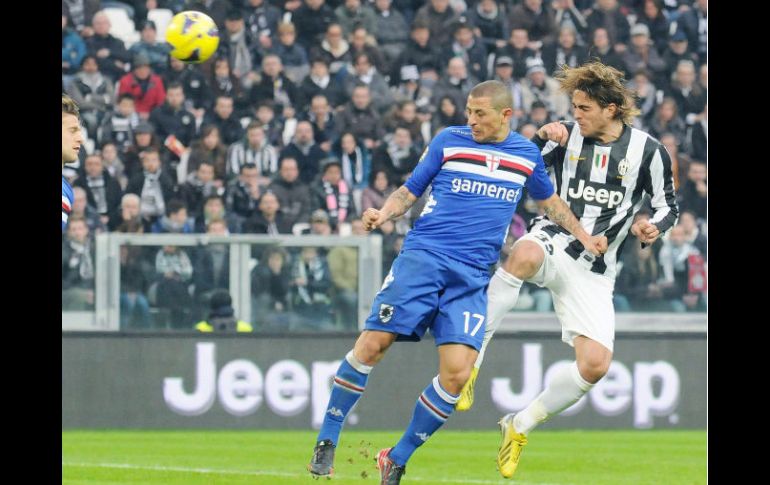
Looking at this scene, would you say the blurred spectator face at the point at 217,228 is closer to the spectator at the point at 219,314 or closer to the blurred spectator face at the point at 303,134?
the spectator at the point at 219,314

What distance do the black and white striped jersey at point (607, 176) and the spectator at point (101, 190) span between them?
6573mm

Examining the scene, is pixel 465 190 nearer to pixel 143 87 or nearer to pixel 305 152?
pixel 305 152

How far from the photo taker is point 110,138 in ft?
50.4

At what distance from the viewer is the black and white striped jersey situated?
8.65 meters

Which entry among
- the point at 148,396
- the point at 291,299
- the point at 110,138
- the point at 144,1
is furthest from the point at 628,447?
the point at 144,1

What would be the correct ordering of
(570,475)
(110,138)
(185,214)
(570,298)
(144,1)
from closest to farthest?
(570,298)
(570,475)
(185,214)
(110,138)
(144,1)

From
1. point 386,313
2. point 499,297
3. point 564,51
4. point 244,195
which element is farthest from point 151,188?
point 386,313

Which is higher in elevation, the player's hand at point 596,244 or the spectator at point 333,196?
the spectator at point 333,196

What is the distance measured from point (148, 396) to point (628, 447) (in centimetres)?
434

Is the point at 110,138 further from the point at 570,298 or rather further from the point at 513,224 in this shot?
the point at 570,298

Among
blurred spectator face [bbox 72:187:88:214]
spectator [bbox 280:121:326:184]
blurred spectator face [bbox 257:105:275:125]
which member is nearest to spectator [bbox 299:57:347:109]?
blurred spectator face [bbox 257:105:275:125]

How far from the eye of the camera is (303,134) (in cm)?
1555

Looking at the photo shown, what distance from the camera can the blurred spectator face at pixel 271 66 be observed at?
16.5 meters

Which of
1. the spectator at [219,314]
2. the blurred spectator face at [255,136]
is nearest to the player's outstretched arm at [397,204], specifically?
the spectator at [219,314]
